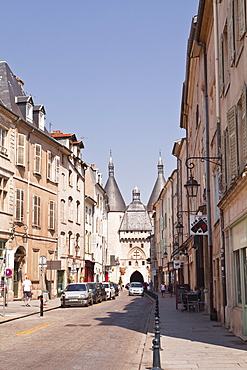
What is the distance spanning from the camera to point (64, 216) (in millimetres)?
44281

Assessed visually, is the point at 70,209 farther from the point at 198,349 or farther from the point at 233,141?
the point at 198,349

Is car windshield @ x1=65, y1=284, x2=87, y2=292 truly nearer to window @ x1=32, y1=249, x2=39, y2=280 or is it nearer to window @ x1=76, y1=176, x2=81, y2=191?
window @ x1=32, y1=249, x2=39, y2=280

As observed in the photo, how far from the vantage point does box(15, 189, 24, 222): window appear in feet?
112

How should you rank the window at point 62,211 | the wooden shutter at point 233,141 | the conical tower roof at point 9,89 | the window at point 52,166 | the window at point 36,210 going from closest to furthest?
1. the wooden shutter at point 233,141
2. the conical tower roof at point 9,89
3. the window at point 36,210
4. the window at point 52,166
5. the window at point 62,211

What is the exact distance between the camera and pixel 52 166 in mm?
41250

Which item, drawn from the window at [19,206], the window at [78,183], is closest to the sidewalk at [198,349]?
the window at [19,206]

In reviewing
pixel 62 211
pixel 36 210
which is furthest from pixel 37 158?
pixel 62 211

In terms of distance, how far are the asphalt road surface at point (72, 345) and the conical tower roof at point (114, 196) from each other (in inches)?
→ 4141

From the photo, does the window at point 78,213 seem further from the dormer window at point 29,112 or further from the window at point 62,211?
the dormer window at point 29,112

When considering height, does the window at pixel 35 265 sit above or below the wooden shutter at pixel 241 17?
below

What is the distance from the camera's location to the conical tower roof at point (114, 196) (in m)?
125

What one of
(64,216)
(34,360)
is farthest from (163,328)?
(64,216)

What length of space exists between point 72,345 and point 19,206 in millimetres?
22200

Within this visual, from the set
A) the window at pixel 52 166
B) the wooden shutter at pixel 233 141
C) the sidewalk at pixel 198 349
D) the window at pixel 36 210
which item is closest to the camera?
the sidewalk at pixel 198 349
